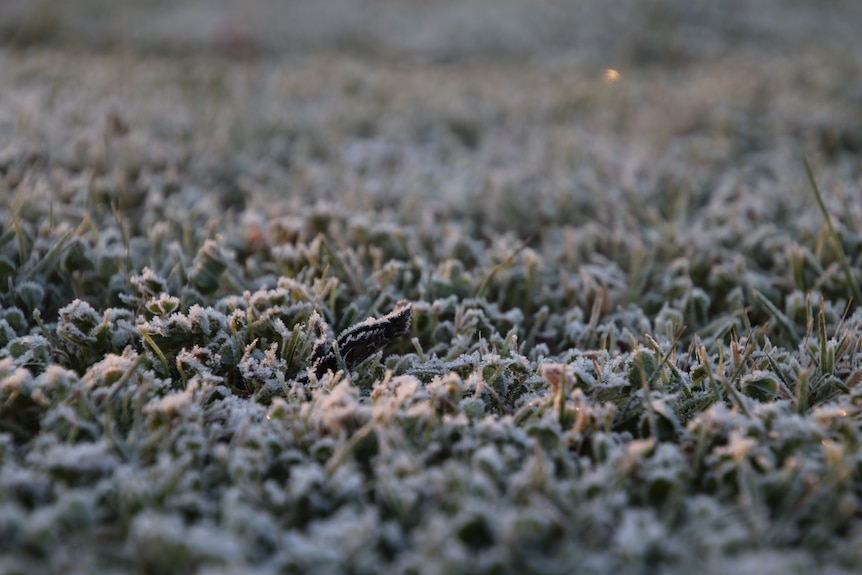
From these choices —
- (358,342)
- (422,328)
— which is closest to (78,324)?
(358,342)

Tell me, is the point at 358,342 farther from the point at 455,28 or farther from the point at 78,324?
the point at 455,28

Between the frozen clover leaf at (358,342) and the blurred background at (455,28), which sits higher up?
the blurred background at (455,28)

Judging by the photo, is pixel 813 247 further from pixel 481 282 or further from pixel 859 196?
pixel 481 282

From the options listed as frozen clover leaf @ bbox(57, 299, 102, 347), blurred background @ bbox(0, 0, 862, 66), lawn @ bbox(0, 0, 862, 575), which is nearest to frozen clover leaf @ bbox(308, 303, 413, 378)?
lawn @ bbox(0, 0, 862, 575)

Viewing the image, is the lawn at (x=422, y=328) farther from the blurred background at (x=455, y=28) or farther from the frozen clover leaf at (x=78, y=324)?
the blurred background at (x=455, y=28)

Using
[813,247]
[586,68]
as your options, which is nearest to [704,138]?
[813,247]

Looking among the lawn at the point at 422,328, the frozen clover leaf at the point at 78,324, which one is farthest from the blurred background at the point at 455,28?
the frozen clover leaf at the point at 78,324

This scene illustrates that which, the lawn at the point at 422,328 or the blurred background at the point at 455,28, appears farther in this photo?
the blurred background at the point at 455,28

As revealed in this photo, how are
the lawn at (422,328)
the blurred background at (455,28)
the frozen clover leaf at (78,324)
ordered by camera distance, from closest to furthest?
1. the lawn at (422,328)
2. the frozen clover leaf at (78,324)
3. the blurred background at (455,28)

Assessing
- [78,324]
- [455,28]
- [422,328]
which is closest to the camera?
[78,324]
